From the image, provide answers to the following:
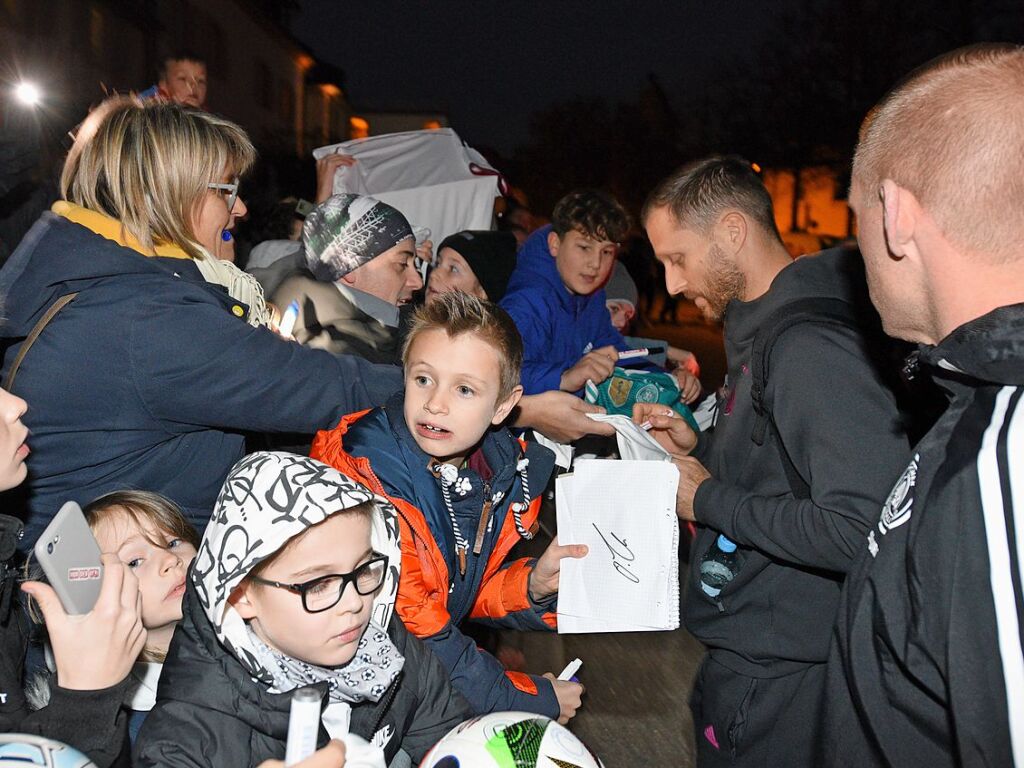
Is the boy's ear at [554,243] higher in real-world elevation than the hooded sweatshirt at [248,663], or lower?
higher

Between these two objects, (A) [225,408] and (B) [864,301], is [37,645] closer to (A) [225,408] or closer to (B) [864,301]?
(A) [225,408]

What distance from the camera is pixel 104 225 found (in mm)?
2604

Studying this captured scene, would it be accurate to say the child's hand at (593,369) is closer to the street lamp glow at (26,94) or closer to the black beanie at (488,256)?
the black beanie at (488,256)

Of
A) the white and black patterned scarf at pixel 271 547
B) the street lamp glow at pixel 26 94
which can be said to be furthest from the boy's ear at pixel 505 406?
the street lamp glow at pixel 26 94

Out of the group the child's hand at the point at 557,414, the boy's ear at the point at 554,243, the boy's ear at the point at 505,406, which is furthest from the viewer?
the boy's ear at the point at 554,243

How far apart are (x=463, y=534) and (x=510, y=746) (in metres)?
0.80

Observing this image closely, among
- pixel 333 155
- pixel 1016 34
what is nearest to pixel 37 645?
pixel 333 155

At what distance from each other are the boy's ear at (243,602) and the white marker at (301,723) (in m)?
0.59

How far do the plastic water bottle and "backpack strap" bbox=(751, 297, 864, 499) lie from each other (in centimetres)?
33

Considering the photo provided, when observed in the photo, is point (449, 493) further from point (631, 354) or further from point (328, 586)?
point (631, 354)

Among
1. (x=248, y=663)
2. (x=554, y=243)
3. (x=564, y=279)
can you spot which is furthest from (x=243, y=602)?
(x=554, y=243)

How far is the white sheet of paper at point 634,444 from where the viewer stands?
301 cm

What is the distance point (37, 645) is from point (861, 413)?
7.97 ft
